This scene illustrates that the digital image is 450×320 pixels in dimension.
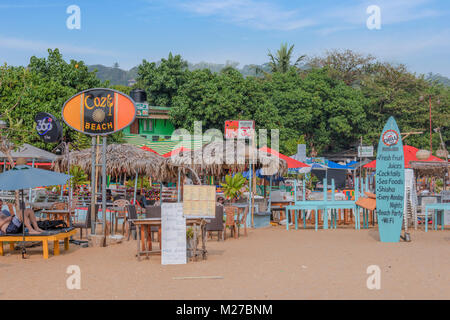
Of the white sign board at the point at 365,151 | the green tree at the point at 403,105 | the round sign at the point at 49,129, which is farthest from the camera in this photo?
the green tree at the point at 403,105

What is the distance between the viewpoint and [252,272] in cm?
817

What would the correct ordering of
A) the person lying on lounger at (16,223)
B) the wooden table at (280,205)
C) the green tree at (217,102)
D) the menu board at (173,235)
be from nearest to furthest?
the menu board at (173,235) → the person lying on lounger at (16,223) → the wooden table at (280,205) → the green tree at (217,102)

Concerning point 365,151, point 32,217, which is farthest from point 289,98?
point 32,217

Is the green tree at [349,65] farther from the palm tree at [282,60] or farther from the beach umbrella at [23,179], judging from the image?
the beach umbrella at [23,179]

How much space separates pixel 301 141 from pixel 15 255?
26.3 m

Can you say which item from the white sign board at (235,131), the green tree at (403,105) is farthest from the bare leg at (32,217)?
the green tree at (403,105)

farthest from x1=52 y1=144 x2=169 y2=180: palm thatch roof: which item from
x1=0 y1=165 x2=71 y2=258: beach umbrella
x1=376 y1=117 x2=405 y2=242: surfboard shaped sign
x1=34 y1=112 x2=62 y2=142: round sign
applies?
x1=376 y1=117 x2=405 y2=242: surfboard shaped sign

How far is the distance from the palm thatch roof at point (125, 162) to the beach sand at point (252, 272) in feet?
19.0

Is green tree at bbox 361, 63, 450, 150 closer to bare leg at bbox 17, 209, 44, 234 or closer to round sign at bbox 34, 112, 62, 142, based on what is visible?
round sign at bbox 34, 112, 62, 142

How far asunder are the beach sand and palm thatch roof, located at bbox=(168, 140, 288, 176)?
15.9 feet

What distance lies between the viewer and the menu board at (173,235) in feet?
29.9

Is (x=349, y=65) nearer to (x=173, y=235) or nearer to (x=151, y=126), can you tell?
(x=151, y=126)

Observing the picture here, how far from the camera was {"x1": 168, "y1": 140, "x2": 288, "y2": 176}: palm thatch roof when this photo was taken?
1698 centimetres
